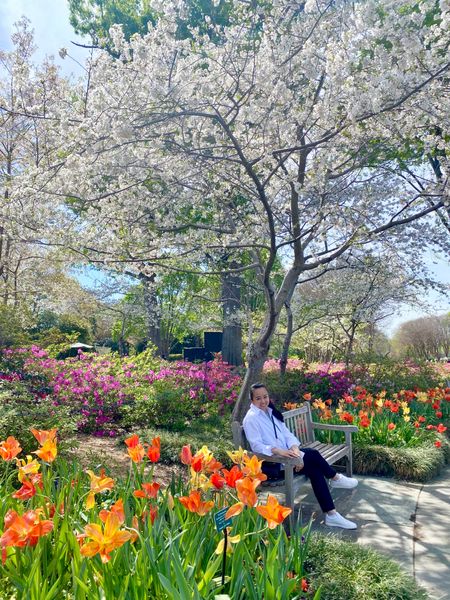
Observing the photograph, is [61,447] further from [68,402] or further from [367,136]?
[367,136]

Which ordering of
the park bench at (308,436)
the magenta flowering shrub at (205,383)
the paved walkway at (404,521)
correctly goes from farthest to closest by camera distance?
1. the magenta flowering shrub at (205,383)
2. the park bench at (308,436)
3. the paved walkway at (404,521)

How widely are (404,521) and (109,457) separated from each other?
8.37 feet

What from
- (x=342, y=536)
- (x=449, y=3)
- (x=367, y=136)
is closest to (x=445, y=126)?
(x=367, y=136)

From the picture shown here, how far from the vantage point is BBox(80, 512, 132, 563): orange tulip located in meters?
1.71

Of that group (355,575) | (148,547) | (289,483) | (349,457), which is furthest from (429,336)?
(148,547)

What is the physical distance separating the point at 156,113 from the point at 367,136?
227 centimetres

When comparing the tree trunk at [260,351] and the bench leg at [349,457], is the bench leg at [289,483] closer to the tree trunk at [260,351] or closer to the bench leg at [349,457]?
the bench leg at [349,457]

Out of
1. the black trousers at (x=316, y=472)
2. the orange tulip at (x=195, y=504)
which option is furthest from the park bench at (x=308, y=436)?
the orange tulip at (x=195, y=504)

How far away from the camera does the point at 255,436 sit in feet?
13.8

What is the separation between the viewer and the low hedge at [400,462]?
5.33 m

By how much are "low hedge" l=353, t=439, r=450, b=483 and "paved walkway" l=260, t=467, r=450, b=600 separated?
0.13 metres

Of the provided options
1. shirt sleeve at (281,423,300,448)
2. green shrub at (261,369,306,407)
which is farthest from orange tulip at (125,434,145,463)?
green shrub at (261,369,306,407)

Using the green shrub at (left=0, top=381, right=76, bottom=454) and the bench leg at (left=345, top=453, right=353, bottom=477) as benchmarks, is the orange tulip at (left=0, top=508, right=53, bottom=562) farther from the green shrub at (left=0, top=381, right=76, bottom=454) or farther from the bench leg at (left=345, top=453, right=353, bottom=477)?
the bench leg at (left=345, top=453, right=353, bottom=477)

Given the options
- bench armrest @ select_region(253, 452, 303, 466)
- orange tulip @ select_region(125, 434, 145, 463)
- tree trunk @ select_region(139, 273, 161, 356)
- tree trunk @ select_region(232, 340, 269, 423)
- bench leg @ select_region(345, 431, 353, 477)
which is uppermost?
tree trunk @ select_region(139, 273, 161, 356)
